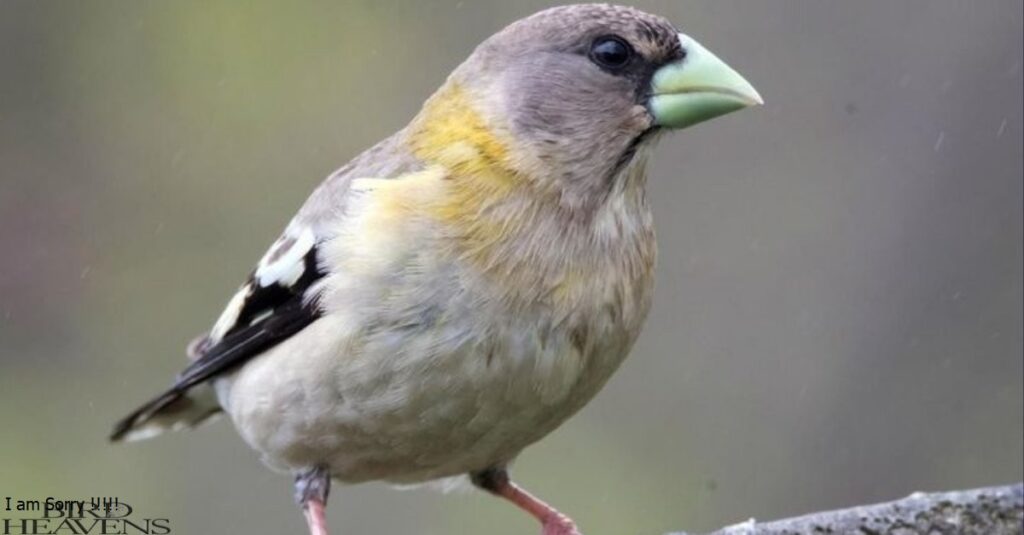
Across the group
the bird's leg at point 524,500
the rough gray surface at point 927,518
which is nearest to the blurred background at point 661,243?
the bird's leg at point 524,500

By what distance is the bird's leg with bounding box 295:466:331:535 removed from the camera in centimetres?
464

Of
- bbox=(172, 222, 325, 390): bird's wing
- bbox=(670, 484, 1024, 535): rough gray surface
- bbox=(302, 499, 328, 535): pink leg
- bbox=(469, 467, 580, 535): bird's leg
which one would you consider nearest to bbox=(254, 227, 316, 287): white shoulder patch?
bbox=(172, 222, 325, 390): bird's wing

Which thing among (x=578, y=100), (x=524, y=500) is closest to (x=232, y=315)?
(x=524, y=500)

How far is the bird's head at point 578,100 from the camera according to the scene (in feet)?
14.2

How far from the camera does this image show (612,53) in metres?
4.45

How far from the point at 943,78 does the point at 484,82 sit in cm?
337

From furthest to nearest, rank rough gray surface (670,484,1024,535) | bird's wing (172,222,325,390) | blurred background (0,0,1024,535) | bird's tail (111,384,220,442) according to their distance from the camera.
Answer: blurred background (0,0,1024,535) < bird's tail (111,384,220,442) < bird's wing (172,222,325,390) < rough gray surface (670,484,1024,535)

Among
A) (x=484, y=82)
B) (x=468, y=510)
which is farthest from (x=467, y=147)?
(x=468, y=510)

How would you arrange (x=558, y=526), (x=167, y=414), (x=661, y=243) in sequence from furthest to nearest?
1. (x=661, y=243)
2. (x=167, y=414)
3. (x=558, y=526)

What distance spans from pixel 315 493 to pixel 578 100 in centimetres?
110

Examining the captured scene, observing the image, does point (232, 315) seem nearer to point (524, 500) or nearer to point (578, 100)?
point (524, 500)

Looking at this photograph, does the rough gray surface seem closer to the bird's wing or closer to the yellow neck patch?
the yellow neck patch

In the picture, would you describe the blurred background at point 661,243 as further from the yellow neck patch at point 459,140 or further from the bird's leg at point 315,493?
the yellow neck patch at point 459,140

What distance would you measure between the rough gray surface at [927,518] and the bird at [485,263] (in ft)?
2.10
